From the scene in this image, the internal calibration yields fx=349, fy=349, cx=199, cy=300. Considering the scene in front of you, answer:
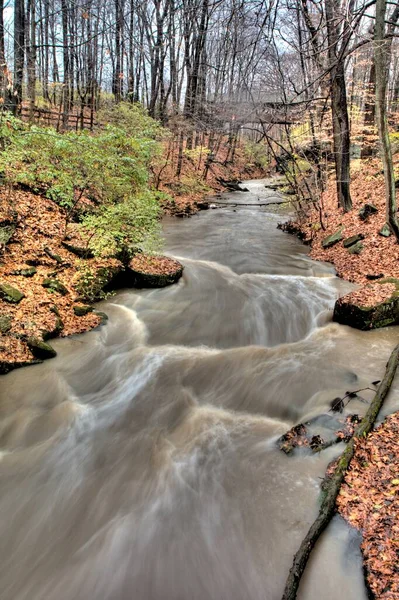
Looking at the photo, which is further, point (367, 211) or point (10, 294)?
point (367, 211)

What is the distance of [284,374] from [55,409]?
3.40 m

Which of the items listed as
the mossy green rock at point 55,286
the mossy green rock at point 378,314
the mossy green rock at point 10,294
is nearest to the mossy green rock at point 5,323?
the mossy green rock at point 10,294

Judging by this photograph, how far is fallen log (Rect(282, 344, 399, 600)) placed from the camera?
259cm

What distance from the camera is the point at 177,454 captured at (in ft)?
13.5

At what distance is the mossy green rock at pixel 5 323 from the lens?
5355 millimetres

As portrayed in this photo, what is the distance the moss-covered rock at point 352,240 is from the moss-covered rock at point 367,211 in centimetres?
94

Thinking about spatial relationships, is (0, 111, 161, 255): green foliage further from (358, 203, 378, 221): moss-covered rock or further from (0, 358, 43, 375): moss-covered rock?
(358, 203, 378, 221): moss-covered rock

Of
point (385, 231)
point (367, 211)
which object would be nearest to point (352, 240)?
point (385, 231)

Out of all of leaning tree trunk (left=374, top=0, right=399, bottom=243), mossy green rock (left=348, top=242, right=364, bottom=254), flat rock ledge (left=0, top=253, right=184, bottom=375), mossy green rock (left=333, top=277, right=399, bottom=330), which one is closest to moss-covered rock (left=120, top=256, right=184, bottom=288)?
flat rock ledge (left=0, top=253, right=184, bottom=375)

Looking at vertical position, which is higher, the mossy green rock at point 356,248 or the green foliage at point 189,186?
the green foliage at point 189,186

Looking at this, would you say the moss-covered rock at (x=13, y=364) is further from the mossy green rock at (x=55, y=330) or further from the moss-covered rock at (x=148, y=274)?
the moss-covered rock at (x=148, y=274)

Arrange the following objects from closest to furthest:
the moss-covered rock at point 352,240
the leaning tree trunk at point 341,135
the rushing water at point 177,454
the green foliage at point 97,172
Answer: the rushing water at point 177,454, the green foliage at point 97,172, the moss-covered rock at point 352,240, the leaning tree trunk at point 341,135

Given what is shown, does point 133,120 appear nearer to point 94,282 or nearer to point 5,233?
point 5,233

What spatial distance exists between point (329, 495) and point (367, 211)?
9.30 m
